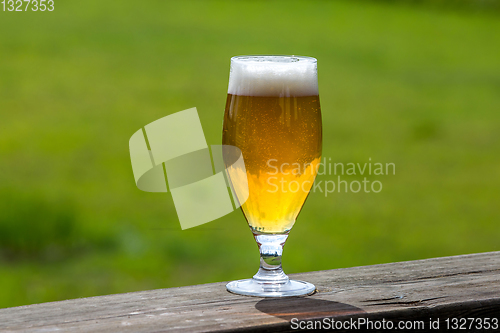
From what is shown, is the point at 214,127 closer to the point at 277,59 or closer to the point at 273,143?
the point at 277,59

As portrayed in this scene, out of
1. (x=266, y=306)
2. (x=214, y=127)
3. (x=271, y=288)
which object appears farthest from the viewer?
(x=214, y=127)

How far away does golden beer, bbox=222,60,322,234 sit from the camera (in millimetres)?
1053

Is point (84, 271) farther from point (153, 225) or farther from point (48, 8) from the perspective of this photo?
point (48, 8)

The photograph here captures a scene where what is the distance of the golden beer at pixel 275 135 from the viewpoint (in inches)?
41.4

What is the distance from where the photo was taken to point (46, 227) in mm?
3805

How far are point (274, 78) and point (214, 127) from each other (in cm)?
404

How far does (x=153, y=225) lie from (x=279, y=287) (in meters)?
2.88

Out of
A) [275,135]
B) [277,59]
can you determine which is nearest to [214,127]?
[277,59]

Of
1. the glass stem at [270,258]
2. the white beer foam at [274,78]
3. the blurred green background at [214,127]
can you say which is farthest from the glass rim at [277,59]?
the blurred green background at [214,127]

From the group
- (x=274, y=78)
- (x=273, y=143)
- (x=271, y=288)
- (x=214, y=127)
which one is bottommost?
(x=214, y=127)

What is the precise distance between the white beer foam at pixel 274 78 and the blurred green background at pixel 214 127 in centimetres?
227

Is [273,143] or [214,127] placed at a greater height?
[273,143]

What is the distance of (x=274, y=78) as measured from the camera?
3.58ft

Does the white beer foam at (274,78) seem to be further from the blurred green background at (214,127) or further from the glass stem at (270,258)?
the blurred green background at (214,127)
